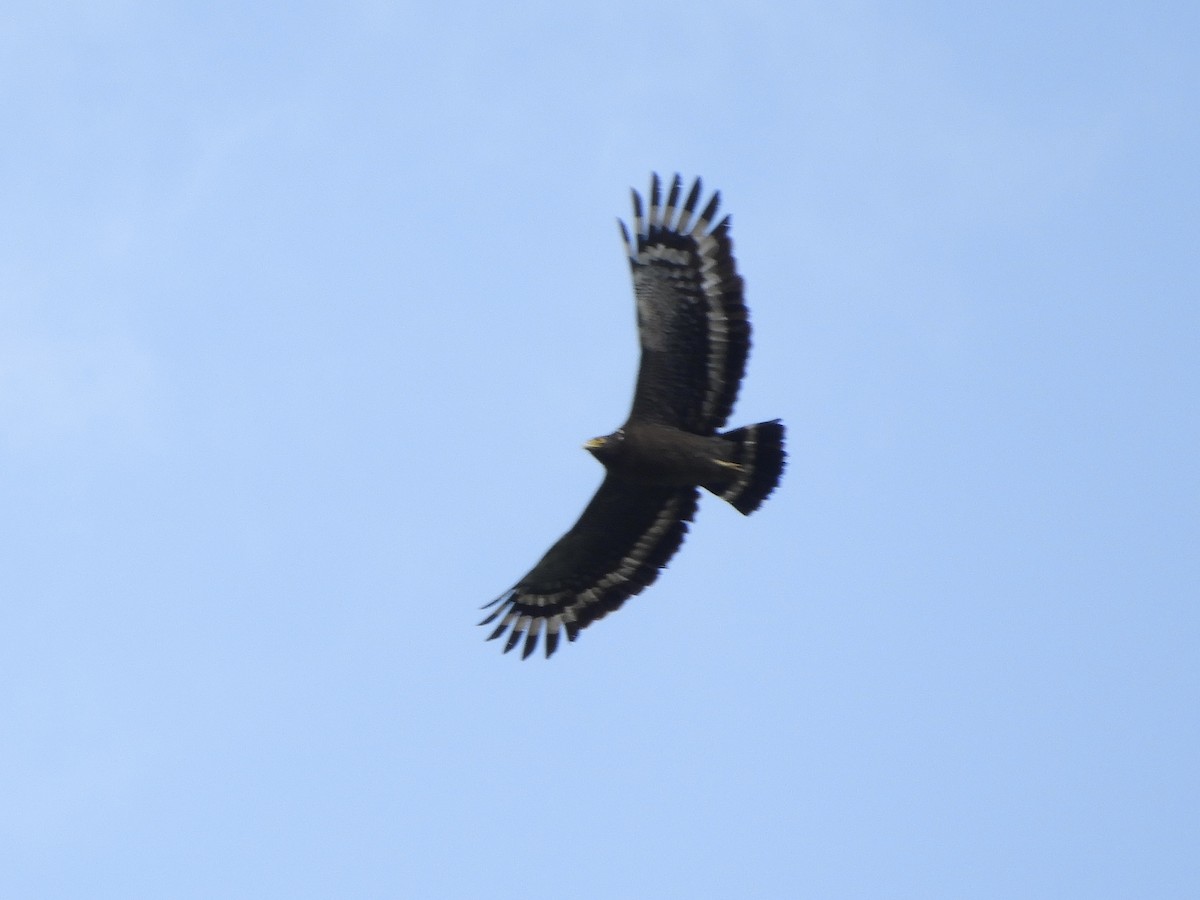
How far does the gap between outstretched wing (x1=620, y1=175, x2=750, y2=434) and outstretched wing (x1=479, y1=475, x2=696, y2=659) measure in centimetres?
133

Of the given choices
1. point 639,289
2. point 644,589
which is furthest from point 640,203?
point 644,589

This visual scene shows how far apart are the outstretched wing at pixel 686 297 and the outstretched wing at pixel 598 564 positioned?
1327mm

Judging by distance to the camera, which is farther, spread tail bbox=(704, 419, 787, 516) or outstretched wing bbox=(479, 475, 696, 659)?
outstretched wing bbox=(479, 475, 696, 659)

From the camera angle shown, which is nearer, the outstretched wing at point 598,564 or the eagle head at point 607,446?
the eagle head at point 607,446

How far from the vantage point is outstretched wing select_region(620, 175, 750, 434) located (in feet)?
75.6

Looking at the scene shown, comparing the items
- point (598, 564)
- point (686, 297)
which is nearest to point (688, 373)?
point (686, 297)

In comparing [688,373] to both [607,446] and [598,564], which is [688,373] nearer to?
[607,446]

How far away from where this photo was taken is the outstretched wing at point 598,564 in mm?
24203

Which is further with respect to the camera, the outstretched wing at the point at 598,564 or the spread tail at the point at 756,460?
the outstretched wing at the point at 598,564

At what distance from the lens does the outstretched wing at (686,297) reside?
907 inches

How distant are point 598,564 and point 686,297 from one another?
3.30m

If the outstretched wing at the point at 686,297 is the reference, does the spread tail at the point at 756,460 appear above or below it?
below

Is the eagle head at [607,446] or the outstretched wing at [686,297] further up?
the outstretched wing at [686,297]

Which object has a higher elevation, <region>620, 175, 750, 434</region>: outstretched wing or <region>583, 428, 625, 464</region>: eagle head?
<region>620, 175, 750, 434</region>: outstretched wing
